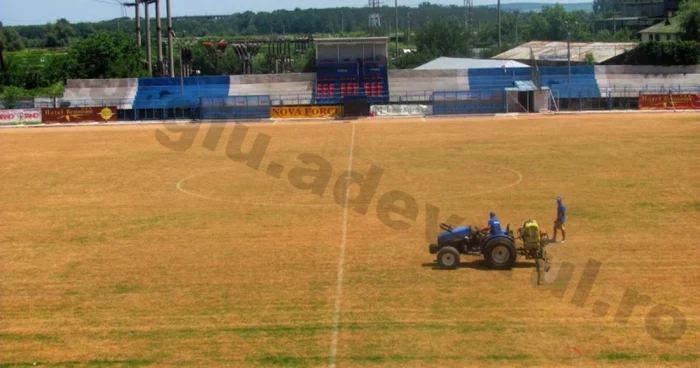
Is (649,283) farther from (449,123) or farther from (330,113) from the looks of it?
(330,113)

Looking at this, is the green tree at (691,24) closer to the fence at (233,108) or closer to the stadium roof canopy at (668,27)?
the stadium roof canopy at (668,27)

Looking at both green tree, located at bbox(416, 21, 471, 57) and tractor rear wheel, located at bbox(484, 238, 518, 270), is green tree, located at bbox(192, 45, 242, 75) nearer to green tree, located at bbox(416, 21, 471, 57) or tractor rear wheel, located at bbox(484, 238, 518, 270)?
green tree, located at bbox(416, 21, 471, 57)

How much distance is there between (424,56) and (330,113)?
65.7 m

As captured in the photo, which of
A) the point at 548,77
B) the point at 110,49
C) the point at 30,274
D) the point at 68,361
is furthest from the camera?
the point at 110,49

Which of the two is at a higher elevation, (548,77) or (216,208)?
(548,77)

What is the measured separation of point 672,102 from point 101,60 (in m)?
66.8

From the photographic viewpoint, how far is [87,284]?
23.8 meters

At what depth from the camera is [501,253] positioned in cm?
2392

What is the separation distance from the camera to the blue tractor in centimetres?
2391

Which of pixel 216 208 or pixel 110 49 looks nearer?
pixel 216 208

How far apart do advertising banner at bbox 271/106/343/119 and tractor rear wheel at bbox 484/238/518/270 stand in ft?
192

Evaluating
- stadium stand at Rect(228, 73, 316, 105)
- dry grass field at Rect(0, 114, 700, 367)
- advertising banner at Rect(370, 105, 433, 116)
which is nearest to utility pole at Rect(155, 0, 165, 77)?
stadium stand at Rect(228, 73, 316, 105)

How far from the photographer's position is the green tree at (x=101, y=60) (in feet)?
347

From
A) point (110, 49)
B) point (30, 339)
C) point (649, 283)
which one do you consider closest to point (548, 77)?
point (110, 49)
